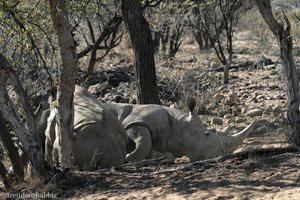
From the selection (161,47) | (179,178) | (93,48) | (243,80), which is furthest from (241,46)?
(179,178)

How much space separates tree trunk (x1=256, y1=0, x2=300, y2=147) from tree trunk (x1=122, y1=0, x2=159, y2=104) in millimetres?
3329

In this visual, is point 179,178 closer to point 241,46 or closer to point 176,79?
point 176,79

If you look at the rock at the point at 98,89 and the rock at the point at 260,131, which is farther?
the rock at the point at 98,89

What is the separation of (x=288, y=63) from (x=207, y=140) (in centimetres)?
232

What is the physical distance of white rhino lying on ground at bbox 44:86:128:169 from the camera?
745cm

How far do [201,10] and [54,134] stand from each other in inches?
460

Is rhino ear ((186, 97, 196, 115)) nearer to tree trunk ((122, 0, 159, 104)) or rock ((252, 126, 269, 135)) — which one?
tree trunk ((122, 0, 159, 104))

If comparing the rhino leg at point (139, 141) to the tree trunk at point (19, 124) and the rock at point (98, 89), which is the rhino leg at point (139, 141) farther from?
the rock at point (98, 89)

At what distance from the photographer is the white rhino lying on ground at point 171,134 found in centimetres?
877

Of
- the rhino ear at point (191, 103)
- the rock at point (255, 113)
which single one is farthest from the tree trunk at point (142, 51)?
the rock at point (255, 113)

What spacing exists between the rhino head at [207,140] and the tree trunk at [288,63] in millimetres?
1795

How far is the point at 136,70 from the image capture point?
34.1 ft

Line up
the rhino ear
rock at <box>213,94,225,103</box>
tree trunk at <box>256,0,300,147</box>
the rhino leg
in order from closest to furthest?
tree trunk at <box>256,0,300,147</box>, the rhino leg, the rhino ear, rock at <box>213,94,225,103</box>

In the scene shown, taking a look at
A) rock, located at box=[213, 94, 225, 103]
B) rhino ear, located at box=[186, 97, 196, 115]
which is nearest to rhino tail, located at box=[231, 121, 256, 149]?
rhino ear, located at box=[186, 97, 196, 115]
